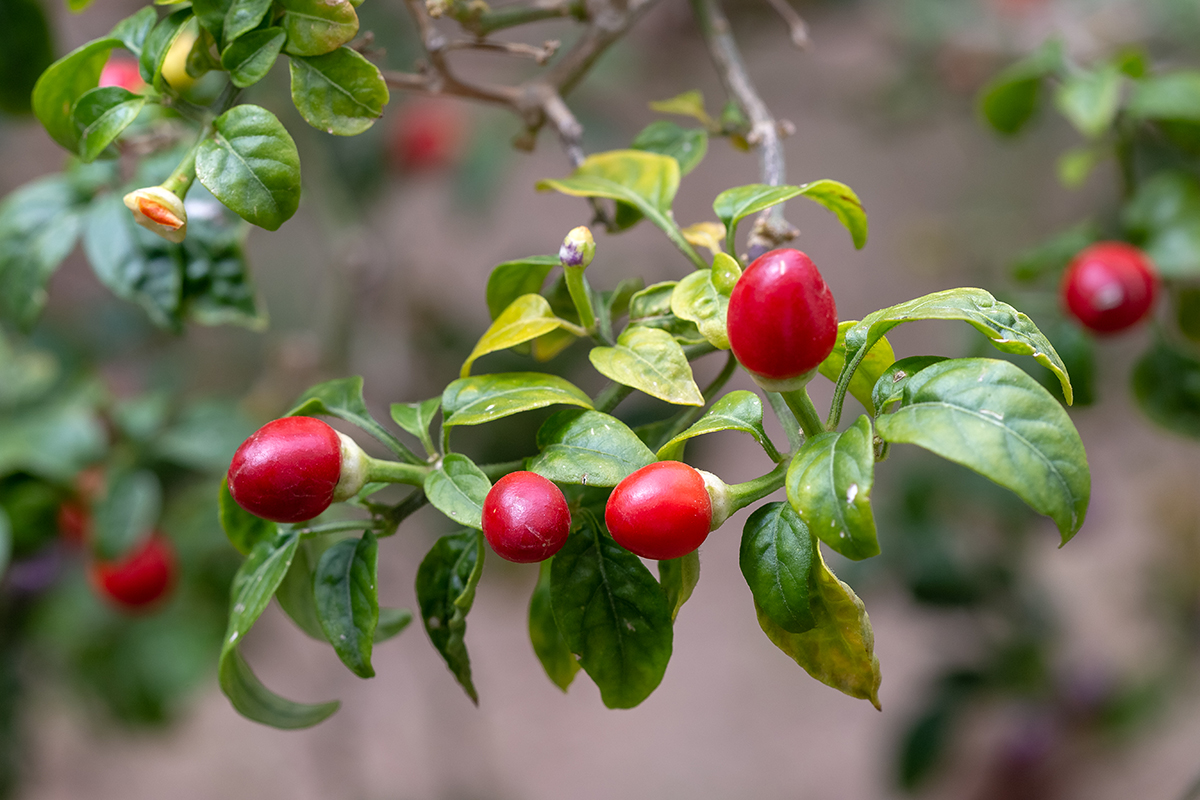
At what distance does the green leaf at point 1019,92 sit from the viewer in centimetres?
74

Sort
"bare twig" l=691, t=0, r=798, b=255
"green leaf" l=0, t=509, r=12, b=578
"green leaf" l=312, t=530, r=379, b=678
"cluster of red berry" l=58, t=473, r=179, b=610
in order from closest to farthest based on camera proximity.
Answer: "green leaf" l=312, t=530, r=379, b=678 < "bare twig" l=691, t=0, r=798, b=255 < "green leaf" l=0, t=509, r=12, b=578 < "cluster of red berry" l=58, t=473, r=179, b=610

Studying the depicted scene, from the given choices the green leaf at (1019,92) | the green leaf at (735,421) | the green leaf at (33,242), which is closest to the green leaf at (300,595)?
the green leaf at (735,421)

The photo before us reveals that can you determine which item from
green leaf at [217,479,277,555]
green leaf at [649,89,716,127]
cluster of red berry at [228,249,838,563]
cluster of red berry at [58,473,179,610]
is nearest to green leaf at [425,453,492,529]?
cluster of red berry at [228,249,838,563]

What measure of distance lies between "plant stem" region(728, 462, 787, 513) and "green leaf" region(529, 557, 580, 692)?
15 centimetres

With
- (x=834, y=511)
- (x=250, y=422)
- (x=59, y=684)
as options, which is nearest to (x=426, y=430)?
(x=834, y=511)

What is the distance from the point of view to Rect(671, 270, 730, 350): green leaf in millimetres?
383

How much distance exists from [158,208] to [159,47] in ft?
0.34

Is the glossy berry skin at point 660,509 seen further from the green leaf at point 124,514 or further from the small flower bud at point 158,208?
the green leaf at point 124,514

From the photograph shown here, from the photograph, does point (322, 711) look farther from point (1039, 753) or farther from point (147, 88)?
point (1039, 753)

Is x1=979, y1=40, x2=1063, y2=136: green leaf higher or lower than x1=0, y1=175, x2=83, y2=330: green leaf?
below

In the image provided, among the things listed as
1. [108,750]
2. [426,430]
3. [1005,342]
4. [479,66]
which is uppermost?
[1005,342]

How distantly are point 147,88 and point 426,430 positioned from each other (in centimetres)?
24

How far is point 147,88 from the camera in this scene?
47 cm

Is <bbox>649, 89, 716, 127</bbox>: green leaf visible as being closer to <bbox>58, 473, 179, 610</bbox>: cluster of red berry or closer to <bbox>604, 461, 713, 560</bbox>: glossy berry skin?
<bbox>604, 461, 713, 560</bbox>: glossy berry skin
